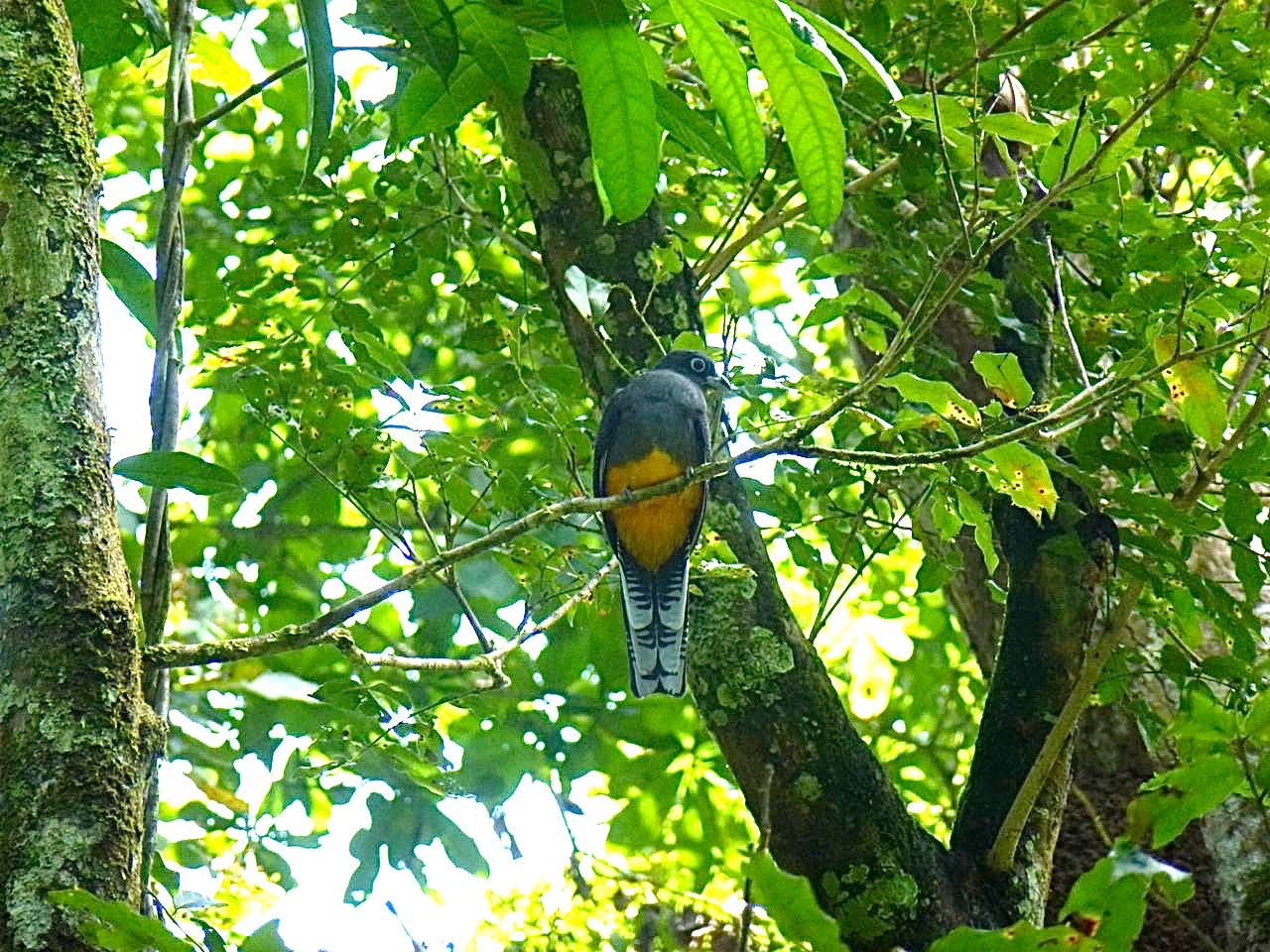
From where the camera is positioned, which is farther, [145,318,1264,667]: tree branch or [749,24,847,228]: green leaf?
[145,318,1264,667]: tree branch

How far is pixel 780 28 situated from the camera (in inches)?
66.2

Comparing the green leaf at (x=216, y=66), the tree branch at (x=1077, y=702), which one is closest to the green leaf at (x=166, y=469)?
the tree branch at (x=1077, y=702)

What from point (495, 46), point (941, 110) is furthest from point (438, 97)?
point (941, 110)

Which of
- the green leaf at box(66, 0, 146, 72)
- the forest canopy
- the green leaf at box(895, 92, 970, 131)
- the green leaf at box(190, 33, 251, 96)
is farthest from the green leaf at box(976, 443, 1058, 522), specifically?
the green leaf at box(190, 33, 251, 96)

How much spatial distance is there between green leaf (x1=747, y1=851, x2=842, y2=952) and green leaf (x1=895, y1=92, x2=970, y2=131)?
4.36 ft

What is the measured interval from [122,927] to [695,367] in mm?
3081

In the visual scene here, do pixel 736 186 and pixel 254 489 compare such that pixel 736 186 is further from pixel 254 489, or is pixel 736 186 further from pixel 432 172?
pixel 254 489

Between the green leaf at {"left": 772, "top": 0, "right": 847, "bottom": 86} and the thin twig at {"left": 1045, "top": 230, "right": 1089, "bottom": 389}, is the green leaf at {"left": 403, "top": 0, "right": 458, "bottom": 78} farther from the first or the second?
the thin twig at {"left": 1045, "top": 230, "right": 1089, "bottom": 389}

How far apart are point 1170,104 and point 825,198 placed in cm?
197

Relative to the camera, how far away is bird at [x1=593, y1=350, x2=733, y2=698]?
3.64m

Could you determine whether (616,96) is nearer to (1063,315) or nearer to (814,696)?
(1063,315)

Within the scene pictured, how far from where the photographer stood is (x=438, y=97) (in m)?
2.22

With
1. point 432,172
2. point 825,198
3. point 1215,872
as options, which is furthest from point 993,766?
point 432,172

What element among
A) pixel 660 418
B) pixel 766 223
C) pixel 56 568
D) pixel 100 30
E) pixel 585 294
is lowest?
pixel 56 568
